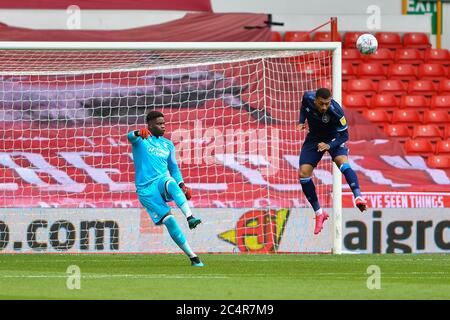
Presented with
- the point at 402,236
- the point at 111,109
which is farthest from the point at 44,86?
the point at 402,236

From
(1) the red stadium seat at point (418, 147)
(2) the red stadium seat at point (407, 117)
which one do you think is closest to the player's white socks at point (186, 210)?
(1) the red stadium seat at point (418, 147)

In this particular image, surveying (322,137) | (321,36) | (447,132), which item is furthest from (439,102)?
(322,137)

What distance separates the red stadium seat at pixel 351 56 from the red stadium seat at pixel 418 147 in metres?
2.29

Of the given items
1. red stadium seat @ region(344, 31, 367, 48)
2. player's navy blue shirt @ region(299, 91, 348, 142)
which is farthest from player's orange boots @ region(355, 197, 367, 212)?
red stadium seat @ region(344, 31, 367, 48)

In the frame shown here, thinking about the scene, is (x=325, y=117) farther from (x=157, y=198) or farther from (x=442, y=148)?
(x=442, y=148)

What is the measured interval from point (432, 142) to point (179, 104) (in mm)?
5396

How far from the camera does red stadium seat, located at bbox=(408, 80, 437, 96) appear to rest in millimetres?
22078

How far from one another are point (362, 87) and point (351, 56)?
0.92 metres

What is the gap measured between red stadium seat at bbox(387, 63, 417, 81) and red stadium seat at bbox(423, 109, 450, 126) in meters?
1.16

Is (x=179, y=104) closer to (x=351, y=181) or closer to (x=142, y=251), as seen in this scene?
(x=142, y=251)

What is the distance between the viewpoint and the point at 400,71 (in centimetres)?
2244

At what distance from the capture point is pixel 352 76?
22.0 m

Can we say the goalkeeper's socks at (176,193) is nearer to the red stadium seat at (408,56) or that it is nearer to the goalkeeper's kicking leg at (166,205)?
the goalkeeper's kicking leg at (166,205)

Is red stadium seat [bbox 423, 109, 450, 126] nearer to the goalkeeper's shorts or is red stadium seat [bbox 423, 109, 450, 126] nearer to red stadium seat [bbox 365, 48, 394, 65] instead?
red stadium seat [bbox 365, 48, 394, 65]
